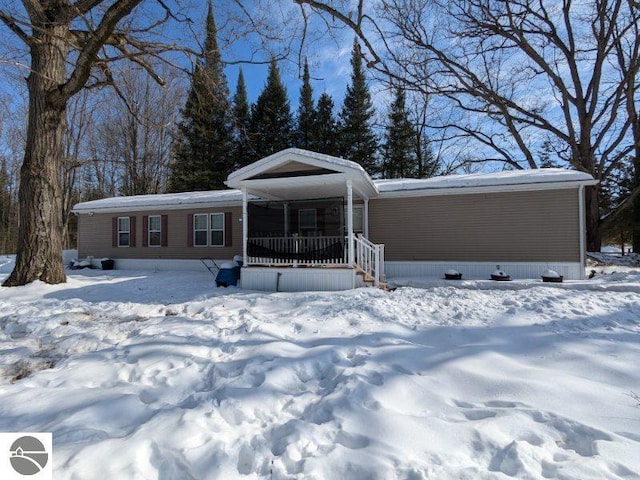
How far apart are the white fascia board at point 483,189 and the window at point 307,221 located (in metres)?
2.39

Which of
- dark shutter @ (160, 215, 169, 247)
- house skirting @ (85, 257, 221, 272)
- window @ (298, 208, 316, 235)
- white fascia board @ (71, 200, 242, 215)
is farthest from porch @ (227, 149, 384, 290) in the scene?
dark shutter @ (160, 215, 169, 247)

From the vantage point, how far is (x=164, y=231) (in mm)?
13492

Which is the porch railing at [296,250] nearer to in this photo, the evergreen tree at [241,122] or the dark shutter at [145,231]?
the dark shutter at [145,231]

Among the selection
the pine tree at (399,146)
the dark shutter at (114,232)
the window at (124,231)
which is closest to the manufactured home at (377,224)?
the window at (124,231)

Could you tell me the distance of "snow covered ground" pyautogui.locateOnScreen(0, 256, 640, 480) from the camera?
2.04 m

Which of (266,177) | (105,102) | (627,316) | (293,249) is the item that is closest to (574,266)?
(627,316)

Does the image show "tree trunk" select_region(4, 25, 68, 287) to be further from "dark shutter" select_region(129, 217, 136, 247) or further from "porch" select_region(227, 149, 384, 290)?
"dark shutter" select_region(129, 217, 136, 247)

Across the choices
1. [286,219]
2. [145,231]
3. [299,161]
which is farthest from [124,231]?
[299,161]

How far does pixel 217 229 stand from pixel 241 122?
510 inches

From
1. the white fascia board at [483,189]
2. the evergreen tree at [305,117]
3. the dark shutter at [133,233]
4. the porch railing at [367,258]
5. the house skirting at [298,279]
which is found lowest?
the house skirting at [298,279]

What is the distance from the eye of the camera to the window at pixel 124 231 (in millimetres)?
14172

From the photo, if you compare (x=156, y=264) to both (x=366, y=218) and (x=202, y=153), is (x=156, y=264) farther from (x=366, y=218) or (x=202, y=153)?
(x=202, y=153)

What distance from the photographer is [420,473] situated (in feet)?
6.29

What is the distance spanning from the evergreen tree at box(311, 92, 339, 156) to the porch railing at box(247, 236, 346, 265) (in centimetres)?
1557
